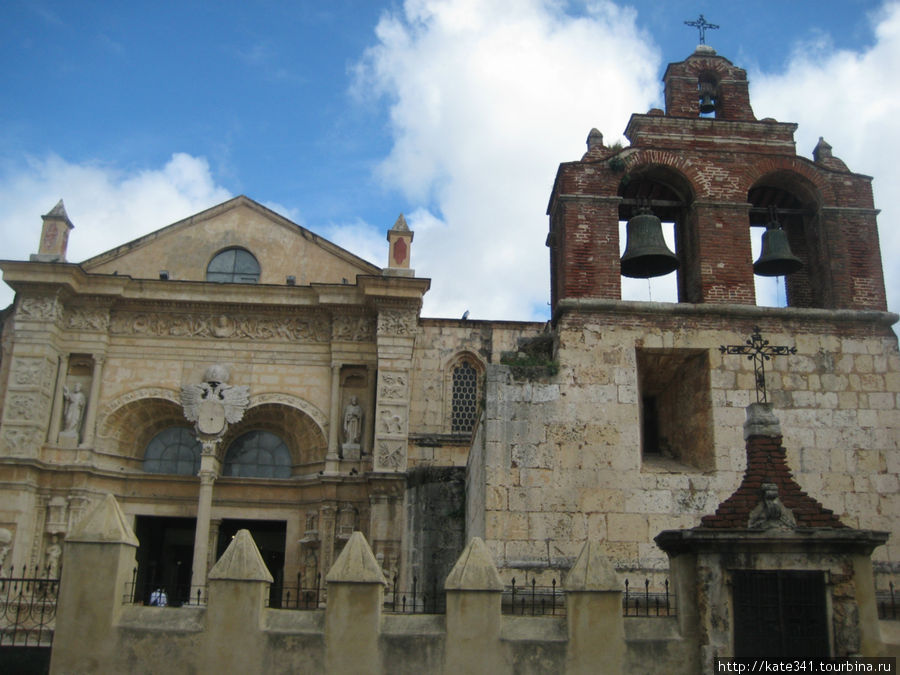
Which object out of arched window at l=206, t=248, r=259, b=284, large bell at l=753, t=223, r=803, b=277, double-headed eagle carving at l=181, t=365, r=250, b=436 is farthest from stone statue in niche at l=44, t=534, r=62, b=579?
large bell at l=753, t=223, r=803, b=277

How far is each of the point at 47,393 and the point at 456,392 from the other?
10819mm

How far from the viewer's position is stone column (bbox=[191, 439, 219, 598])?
22.4 meters

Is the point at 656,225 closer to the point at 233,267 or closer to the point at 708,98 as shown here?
the point at 708,98

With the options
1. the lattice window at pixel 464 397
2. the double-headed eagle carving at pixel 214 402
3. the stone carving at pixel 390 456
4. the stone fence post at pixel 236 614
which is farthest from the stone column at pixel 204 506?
the stone fence post at pixel 236 614

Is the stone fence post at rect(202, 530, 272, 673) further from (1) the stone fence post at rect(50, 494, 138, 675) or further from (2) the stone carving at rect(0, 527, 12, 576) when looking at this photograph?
(2) the stone carving at rect(0, 527, 12, 576)

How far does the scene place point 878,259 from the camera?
13.0m

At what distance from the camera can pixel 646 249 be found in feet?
42.0

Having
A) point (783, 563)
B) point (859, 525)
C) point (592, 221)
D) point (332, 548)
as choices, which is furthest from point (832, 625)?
point (332, 548)

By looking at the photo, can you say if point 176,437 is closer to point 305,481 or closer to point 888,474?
point 305,481

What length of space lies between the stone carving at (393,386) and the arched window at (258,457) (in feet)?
12.0

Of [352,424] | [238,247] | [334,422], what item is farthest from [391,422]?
[238,247]

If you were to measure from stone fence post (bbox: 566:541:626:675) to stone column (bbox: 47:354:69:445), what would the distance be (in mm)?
18551

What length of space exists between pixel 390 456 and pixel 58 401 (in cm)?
889

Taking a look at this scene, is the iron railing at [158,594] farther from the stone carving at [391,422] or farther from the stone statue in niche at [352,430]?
the stone carving at [391,422]
